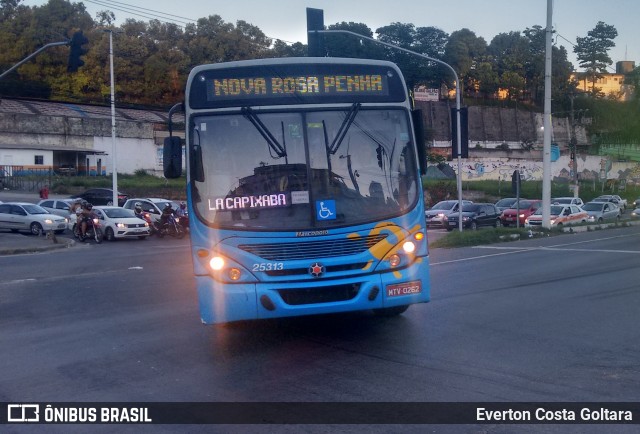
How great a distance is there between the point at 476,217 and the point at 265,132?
2962cm

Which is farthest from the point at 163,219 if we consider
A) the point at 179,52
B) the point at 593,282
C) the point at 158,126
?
the point at 179,52

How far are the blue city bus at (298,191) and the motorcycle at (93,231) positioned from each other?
21.9 m

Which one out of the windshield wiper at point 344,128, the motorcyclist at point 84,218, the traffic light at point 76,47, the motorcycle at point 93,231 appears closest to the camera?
the windshield wiper at point 344,128

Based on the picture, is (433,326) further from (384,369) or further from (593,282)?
(593,282)

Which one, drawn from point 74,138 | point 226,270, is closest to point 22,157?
point 74,138

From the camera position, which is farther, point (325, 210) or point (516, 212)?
point (516, 212)

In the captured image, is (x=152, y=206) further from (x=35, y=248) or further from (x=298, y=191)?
(x=298, y=191)

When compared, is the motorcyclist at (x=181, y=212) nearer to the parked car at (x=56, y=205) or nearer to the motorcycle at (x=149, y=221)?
the motorcycle at (x=149, y=221)

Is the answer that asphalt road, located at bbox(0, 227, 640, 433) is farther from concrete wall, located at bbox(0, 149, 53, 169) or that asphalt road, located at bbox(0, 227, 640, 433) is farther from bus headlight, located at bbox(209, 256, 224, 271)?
concrete wall, located at bbox(0, 149, 53, 169)

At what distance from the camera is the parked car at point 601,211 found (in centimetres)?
3950

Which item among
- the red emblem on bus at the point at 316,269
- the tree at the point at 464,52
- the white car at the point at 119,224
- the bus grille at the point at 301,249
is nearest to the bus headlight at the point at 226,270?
the bus grille at the point at 301,249

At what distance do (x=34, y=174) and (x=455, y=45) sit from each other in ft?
182

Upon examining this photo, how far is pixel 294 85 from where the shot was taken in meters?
8.77

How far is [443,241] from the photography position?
83.6ft
